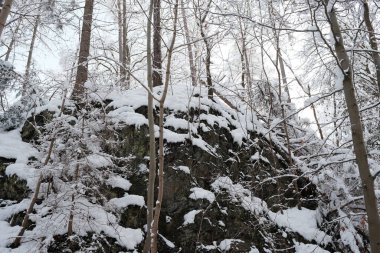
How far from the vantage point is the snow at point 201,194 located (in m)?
6.02

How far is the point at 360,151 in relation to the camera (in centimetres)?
296

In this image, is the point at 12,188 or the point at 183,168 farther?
the point at 183,168

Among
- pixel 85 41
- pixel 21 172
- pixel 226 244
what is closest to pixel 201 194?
pixel 226 244

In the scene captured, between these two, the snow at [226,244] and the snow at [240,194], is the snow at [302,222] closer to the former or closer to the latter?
the snow at [240,194]

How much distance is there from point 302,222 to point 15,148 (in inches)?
241

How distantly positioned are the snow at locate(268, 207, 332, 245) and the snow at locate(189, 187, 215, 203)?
1.35 meters

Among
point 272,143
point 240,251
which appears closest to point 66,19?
point 272,143

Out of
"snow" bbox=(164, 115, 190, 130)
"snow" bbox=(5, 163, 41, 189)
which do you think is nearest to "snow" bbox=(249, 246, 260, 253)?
"snow" bbox=(164, 115, 190, 130)

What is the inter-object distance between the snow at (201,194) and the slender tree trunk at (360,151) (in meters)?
3.45

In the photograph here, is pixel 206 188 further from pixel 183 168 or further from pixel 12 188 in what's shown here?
pixel 12 188

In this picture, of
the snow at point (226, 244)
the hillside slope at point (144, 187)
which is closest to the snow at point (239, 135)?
the hillside slope at point (144, 187)

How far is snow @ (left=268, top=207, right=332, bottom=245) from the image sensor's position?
21.0ft

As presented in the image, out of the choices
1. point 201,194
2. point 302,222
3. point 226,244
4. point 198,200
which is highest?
point 201,194

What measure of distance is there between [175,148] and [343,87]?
388 centimetres
